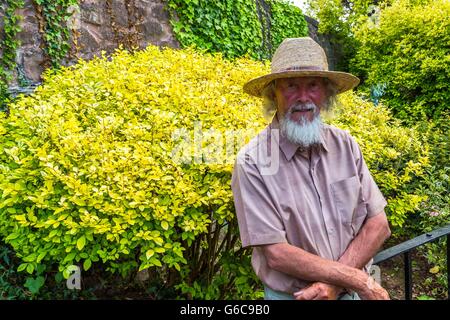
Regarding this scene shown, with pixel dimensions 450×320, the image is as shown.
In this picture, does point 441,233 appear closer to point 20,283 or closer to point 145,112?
point 145,112

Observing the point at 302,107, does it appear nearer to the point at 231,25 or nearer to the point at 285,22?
the point at 231,25

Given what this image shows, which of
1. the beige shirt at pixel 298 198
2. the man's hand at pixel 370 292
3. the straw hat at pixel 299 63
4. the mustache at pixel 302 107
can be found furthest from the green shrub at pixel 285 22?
the man's hand at pixel 370 292

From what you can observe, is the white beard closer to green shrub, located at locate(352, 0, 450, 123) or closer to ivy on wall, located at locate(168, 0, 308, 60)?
ivy on wall, located at locate(168, 0, 308, 60)

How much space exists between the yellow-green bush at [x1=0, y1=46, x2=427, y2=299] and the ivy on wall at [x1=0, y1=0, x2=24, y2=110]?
1473 mm

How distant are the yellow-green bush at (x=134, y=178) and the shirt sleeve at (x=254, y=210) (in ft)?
1.35

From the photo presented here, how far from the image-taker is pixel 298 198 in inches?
69.0

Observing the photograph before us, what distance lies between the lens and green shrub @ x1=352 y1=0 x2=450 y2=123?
764cm

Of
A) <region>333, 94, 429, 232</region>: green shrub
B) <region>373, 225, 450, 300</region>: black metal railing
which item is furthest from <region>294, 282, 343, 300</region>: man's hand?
<region>333, 94, 429, 232</region>: green shrub

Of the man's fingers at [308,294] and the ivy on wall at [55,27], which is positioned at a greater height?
the ivy on wall at [55,27]

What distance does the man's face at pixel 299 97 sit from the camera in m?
1.92

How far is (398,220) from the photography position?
293 centimetres

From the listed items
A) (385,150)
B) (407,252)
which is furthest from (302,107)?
(385,150)

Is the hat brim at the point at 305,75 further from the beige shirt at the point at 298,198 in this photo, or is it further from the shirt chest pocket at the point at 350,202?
the shirt chest pocket at the point at 350,202
